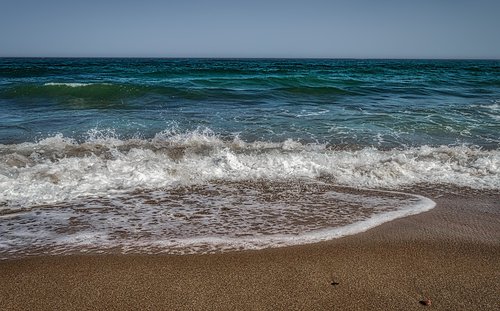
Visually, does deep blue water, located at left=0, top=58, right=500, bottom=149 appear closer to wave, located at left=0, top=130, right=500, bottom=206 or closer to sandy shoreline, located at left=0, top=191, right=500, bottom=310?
wave, located at left=0, top=130, right=500, bottom=206

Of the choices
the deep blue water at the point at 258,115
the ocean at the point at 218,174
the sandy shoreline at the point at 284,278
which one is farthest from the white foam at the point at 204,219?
the deep blue water at the point at 258,115

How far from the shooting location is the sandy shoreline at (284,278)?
2303mm

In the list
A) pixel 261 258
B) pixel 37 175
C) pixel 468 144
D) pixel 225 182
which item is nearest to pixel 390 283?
pixel 261 258

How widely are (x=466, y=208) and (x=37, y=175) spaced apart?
487cm

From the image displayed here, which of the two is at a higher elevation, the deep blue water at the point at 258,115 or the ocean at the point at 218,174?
the deep blue water at the point at 258,115

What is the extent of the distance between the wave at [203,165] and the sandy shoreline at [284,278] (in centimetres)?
156

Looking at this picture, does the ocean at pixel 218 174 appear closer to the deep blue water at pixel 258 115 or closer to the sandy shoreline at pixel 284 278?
the deep blue water at pixel 258 115

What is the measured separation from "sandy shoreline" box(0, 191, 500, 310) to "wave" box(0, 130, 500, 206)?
1.56 metres

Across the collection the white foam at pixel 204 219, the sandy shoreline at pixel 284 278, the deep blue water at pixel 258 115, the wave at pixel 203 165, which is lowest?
the sandy shoreline at pixel 284 278

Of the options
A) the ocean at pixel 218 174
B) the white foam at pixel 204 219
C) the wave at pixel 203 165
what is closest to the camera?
the white foam at pixel 204 219

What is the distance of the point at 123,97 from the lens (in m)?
13.8

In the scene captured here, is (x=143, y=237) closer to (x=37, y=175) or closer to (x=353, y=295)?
(x=353, y=295)

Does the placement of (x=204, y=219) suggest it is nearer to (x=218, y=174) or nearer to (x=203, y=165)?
(x=218, y=174)

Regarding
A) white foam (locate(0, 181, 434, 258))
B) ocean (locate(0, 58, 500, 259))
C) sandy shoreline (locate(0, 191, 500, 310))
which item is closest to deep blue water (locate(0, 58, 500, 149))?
ocean (locate(0, 58, 500, 259))
